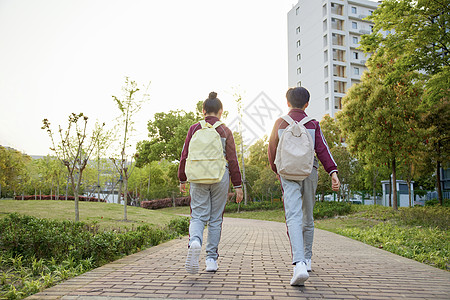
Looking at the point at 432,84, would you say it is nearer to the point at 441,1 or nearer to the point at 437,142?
the point at 441,1

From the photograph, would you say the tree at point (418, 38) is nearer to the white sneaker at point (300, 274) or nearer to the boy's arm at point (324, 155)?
the boy's arm at point (324, 155)

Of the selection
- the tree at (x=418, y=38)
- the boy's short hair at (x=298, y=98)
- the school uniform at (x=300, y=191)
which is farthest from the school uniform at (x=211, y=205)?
the tree at (x=418, y=38)

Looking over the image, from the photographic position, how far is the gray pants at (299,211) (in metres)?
3.16

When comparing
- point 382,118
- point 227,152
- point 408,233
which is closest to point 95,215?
point 408,233

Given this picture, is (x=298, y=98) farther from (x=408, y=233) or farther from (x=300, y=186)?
(x=408, y=233)

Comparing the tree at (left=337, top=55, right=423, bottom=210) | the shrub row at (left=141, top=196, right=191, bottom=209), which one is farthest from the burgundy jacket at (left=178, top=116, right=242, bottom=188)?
the shrub row at (left=141, top=196, right=191, bottom=209)

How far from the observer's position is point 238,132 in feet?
83.1

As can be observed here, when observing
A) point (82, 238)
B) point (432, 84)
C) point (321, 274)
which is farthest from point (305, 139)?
point (432, 84)

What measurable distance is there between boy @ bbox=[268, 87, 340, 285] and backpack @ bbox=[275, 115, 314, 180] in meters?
0.15

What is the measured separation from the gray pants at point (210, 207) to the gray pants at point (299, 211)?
26.1 inches

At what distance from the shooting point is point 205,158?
356 cm

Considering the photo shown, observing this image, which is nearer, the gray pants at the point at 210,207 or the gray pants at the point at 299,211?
the gray pants at the point at 299,211

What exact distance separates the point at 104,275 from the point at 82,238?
1.34 m

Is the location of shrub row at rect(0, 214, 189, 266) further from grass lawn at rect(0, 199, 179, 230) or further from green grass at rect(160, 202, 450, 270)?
green grass at rect(160, 202, 450, 270)
